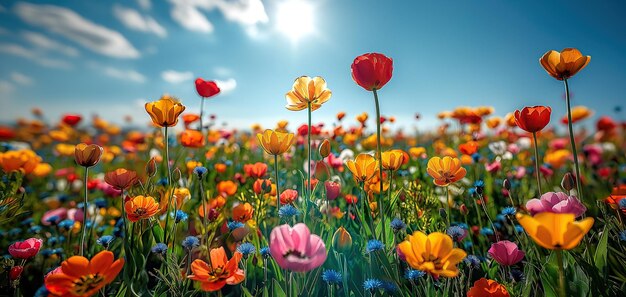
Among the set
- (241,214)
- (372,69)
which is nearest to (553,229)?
(372,69)

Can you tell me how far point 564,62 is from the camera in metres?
0.97

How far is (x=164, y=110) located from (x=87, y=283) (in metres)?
0.55

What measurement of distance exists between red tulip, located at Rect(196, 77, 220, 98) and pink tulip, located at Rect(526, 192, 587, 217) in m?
1.54

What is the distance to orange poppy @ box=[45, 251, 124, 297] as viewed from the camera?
2.34 ft

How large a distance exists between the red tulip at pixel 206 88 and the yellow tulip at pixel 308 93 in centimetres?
87

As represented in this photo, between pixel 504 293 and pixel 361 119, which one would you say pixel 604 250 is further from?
pixel 361 119

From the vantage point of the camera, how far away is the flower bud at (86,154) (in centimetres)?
100

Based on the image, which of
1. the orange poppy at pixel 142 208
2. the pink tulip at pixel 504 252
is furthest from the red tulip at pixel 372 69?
the orange poppy at pixel 142 208

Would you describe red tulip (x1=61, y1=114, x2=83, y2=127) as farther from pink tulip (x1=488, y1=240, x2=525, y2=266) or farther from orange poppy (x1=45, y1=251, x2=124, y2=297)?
pink tulip (x1=488, y1=240, x2=525, y2=266)

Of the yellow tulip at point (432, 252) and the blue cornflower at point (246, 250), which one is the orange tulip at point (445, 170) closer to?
the yellow tulip at point (432, 252)

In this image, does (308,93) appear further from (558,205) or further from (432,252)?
(558,205)

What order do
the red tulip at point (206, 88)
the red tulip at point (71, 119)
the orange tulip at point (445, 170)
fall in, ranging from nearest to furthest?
the orange tulip at point (445, 170)
the red tulip at point (206, 88)
the red tulip at point (71, 119)

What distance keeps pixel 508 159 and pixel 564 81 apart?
1.86 meters

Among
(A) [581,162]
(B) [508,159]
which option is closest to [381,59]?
(B) [508,159]
